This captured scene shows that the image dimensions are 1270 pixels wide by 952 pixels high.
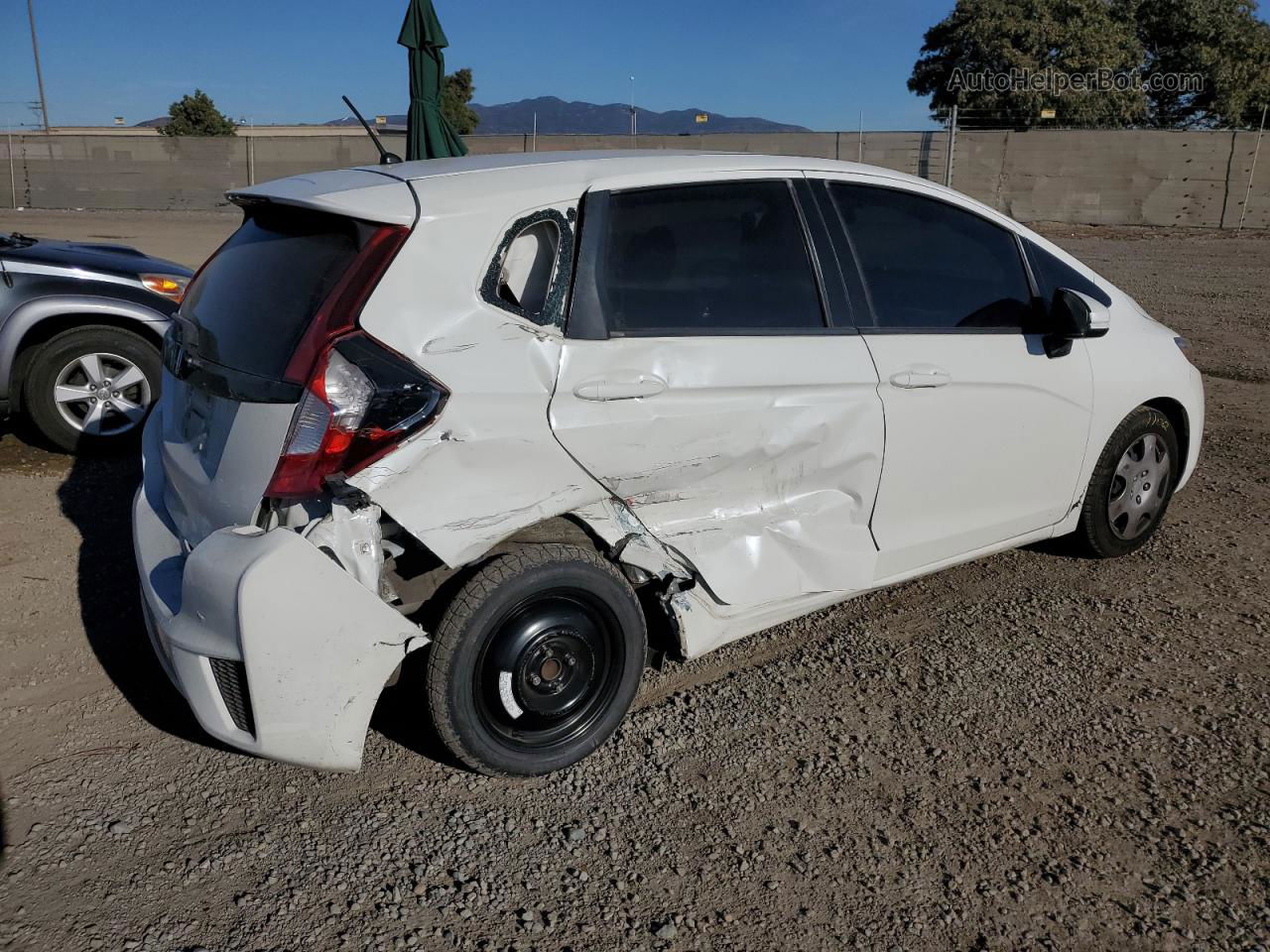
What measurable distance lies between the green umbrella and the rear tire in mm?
6345

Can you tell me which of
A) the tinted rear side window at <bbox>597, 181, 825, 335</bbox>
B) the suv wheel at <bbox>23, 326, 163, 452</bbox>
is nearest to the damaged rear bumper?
the tinted rear side window at <bbox>597, 181, 825, 335</bbox>

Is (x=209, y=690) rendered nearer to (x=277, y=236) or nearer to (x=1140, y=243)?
(x=277, y=236)

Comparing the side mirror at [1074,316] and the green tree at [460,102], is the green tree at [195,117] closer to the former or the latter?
the green tree at [460,102]

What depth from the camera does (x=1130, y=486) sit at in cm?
462

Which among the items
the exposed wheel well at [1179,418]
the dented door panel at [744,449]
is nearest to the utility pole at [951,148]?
the exposed wheel well at [1179,418]

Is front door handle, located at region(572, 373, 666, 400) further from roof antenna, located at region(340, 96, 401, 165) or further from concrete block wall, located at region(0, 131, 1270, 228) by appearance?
concrete block wall, located at region(0, 131, 1270, 228)

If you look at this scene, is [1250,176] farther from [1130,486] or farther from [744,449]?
[744,449]

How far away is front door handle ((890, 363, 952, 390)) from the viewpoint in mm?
3564

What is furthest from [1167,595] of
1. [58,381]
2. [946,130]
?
[946,130]

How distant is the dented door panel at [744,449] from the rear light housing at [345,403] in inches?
16.6

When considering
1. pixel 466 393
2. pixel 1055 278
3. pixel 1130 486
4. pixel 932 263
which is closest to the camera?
pixel 466 393

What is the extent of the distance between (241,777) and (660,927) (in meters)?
1.40

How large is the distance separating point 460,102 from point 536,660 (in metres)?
54.9

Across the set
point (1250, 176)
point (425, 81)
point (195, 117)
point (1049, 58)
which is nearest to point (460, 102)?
point (195, 117)
